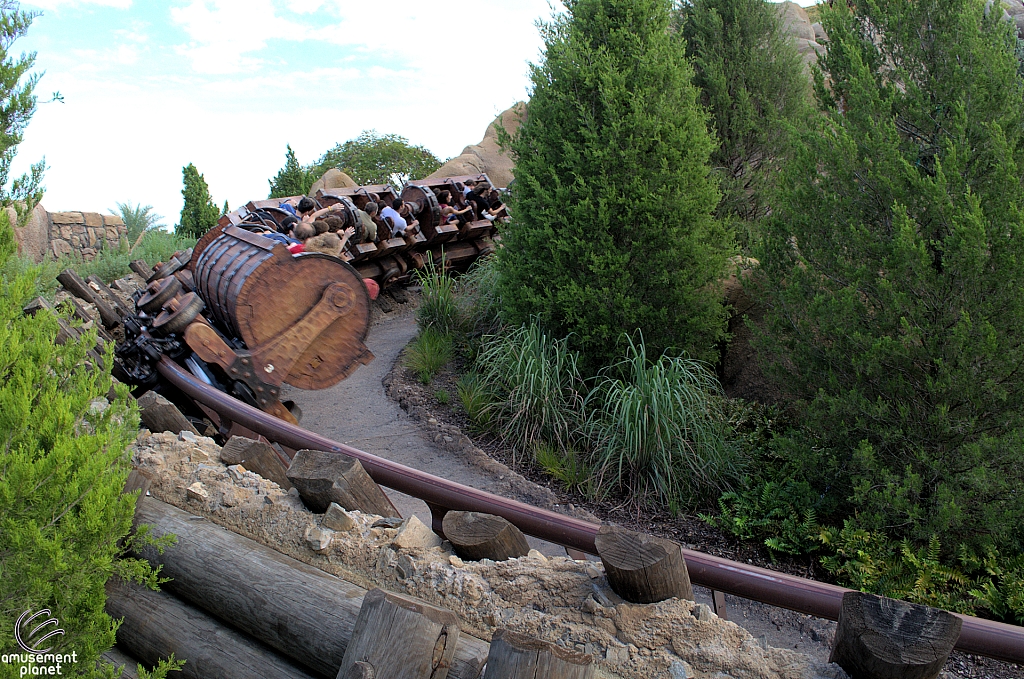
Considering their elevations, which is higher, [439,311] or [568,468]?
[439,311]

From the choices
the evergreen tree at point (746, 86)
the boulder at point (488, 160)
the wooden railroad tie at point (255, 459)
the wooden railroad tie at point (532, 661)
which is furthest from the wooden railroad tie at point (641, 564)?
the boulder at point (488, 160)

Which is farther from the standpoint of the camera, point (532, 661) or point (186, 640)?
point (186, 640)

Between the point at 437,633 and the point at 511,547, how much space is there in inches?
24.9

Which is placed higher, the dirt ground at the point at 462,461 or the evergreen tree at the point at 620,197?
the evergreen tree at the point at 620,197

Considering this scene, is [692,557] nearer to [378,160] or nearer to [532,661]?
[532,661]

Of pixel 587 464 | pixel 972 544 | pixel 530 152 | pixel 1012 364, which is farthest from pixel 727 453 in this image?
pixel 530 152

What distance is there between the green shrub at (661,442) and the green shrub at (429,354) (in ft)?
7.01

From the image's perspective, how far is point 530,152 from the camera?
628cm

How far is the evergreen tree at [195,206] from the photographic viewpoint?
650 inches

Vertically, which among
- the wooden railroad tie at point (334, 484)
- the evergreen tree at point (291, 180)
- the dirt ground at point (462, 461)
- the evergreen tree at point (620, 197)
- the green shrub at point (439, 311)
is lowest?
the dirt ground at point (462, 461)

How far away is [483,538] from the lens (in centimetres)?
243

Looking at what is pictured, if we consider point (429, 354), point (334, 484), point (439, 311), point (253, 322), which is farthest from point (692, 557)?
point (439, 311)

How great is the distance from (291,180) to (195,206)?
256cm

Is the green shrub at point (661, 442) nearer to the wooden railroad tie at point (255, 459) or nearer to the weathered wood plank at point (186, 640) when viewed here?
the wooden railroad tie at point (255, 459)
